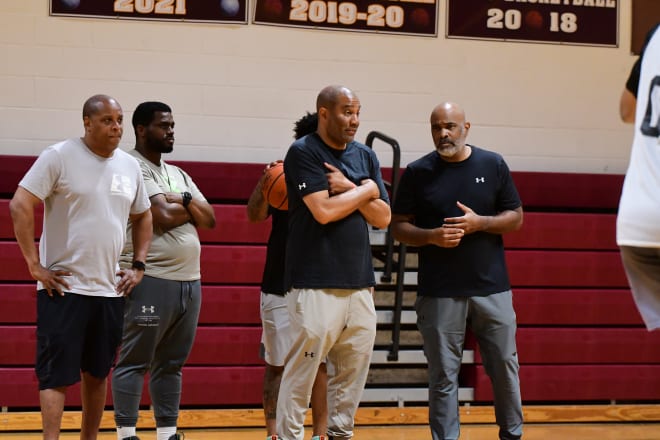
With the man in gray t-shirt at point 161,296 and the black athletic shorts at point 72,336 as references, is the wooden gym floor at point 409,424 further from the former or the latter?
the black athletic shorts at point 72,336

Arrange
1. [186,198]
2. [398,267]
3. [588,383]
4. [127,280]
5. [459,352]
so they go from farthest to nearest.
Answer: [588,383] < [398,267] < [186,198] < [459,352] < [127,280]

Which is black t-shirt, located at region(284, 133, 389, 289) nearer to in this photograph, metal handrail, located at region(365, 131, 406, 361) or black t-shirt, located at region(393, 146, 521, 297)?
black t-shirt, located at region(393, 146, 521, 297)

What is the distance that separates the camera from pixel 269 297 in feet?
14.3

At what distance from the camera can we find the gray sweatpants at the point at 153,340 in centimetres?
425

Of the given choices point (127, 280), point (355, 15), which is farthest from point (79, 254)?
point (355, 15)

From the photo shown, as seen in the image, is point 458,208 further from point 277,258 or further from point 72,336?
point 72,336

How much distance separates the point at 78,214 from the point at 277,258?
1021 mm

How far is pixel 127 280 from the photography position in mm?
4059

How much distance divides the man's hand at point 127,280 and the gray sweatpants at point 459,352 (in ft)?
4.66

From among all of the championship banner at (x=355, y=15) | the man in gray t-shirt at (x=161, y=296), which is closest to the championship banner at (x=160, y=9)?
the championship banner at (x=355, y=15)

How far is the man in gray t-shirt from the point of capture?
4.27 m

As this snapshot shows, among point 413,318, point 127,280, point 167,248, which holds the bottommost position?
point 413,318

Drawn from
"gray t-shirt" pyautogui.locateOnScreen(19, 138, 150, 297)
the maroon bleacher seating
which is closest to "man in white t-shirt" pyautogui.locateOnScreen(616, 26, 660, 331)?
"gray t-shirt" pyautogui.locateOnScreen(19, 138, 150, 297)

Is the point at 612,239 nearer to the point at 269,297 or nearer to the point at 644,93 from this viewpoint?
the point at 269,297
